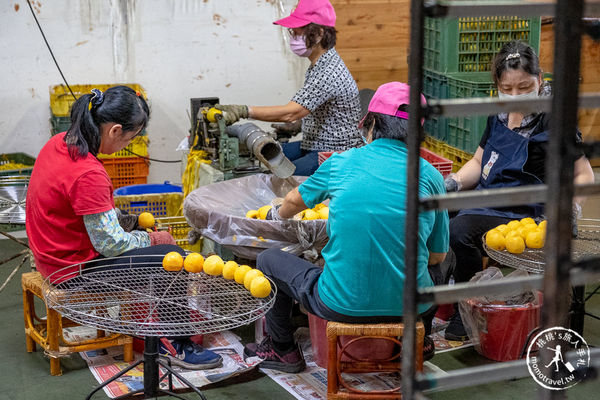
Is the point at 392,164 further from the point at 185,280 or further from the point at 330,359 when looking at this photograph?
the point at 185,280

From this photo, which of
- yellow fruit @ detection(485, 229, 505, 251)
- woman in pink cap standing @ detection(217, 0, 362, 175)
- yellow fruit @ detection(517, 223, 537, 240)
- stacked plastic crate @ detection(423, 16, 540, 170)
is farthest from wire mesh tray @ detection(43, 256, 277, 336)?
stacked plastic crate @ detection(423, 16, 540, 170)

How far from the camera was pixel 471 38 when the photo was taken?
5.66m

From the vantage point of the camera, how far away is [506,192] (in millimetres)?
1292

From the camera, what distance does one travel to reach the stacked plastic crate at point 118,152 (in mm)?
6090

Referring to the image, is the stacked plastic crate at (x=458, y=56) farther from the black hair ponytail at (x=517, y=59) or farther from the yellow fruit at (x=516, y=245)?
the yellow fruit at (x=516, y=245)

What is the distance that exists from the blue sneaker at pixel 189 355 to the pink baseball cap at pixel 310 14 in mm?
2132

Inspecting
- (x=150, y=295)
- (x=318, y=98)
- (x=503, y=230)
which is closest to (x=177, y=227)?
(x=318, y=98)

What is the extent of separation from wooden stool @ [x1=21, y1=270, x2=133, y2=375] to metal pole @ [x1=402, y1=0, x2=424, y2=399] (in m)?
2.54

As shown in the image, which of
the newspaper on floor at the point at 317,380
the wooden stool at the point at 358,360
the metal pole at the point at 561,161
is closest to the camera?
the metal pole at the point at 561,161

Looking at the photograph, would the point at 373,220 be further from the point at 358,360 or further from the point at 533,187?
the point at 533,187

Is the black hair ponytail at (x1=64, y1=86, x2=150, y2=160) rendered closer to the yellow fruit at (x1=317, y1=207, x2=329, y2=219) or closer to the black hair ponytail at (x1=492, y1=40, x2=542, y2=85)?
the yellow fruit at (x1=317, y1=207, x2=329, y2=219)

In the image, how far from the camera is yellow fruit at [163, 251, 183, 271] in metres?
3.30

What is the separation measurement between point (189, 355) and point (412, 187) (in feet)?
8.73

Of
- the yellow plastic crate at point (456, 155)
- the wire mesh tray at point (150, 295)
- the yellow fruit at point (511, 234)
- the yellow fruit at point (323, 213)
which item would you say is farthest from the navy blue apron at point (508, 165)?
the wire mesh tray at point (150, 295)
